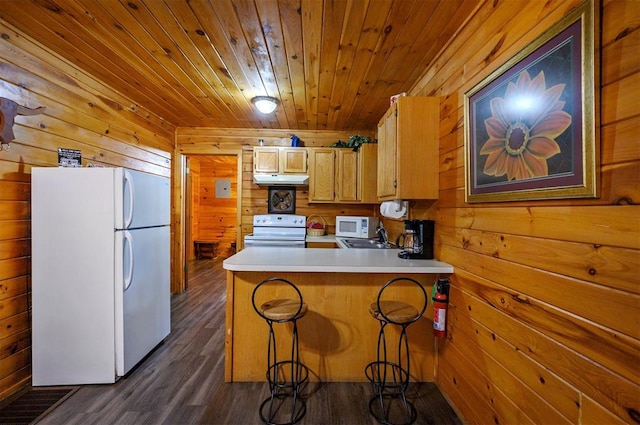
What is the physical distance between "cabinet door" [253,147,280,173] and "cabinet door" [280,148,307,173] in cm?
8

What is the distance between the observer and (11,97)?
181cm

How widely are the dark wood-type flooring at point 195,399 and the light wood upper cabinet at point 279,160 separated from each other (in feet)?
7.60

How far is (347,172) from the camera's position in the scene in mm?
3828

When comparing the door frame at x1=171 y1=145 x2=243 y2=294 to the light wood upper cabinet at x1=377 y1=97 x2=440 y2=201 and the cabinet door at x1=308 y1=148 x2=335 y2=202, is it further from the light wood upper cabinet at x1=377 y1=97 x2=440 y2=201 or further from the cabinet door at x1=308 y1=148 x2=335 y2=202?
the light wood upper cabinet at x1=377 y1=97 x2=440 y2=201

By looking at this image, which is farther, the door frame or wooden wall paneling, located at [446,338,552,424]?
the door frame

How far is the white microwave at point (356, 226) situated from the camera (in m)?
3.63

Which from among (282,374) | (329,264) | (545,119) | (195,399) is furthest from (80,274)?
(545,119)

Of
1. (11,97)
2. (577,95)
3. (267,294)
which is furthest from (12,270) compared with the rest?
(577,95)

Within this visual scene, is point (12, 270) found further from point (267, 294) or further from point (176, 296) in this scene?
point (176, 296)

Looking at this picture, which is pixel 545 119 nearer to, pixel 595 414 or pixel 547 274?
pixel 547 274

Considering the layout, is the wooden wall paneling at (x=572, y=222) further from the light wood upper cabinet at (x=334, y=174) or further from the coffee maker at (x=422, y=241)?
the light wood upper cabinet at (x=334, y=174)

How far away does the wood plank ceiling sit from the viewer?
5.29ft

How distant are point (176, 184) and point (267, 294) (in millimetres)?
2794

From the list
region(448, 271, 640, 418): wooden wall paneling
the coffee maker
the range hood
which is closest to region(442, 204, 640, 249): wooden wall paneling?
region(448, 271, 640, 418): wooden wall paneling
